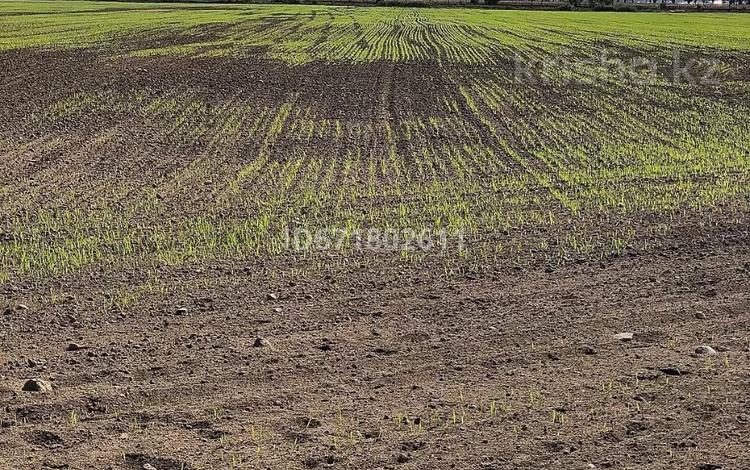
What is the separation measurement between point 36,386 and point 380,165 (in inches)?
354

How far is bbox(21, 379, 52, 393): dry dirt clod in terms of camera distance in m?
5.75

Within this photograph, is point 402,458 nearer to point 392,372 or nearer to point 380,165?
point 392,372

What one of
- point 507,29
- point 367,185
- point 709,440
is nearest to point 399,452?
point 709,440

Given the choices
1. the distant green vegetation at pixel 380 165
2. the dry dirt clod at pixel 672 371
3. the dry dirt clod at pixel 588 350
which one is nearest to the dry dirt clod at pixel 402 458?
the dry dirt clod at pixel 588 350

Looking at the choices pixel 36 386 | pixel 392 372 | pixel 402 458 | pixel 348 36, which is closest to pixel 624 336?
pixel 392 372

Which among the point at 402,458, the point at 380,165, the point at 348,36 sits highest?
the point at 348,36

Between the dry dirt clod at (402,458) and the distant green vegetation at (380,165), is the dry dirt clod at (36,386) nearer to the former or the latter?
the dry dirt clod at (402,458)

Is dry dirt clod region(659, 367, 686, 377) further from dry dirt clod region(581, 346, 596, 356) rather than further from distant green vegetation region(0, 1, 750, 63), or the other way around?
distant green vegetation region(0, 1, 750, 63)

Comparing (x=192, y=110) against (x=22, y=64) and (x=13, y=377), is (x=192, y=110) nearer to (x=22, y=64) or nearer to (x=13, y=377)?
(x=22, y=64)

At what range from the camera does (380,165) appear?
14117 millimetres

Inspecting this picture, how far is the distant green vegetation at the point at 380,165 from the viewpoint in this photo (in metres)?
9.66

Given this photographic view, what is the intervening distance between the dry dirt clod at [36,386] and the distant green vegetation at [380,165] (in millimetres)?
2854

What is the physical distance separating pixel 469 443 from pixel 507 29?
180 feet

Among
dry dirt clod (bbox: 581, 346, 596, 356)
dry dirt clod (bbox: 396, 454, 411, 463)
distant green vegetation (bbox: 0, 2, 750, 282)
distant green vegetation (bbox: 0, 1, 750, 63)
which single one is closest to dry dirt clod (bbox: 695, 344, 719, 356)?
dry dirt clod (bbox: 581, 346, 596, 356)
